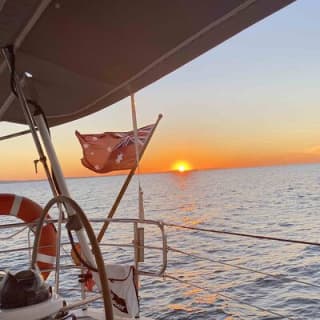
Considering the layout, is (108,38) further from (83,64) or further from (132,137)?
(132,137)

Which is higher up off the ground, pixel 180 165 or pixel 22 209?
pixel 180 165

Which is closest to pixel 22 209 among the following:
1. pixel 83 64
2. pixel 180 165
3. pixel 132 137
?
pixel 132 137

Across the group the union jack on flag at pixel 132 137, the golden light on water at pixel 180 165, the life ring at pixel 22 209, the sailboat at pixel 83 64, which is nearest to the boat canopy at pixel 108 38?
the sailboat at pixel 83 64

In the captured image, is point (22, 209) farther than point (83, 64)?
Yes

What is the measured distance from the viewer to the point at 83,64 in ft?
7.36

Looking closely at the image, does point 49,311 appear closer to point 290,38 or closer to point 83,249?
point 83,249

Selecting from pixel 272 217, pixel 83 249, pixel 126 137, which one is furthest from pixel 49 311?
pixel 272 217

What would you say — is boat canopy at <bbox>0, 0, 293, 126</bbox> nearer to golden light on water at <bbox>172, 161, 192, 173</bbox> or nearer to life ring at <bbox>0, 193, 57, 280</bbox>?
life ring at <bbox>0, 193, 57, 280</bbox>

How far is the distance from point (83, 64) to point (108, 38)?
0.37 meters

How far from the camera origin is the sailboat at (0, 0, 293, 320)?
1.17m

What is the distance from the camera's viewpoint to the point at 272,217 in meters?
17.5

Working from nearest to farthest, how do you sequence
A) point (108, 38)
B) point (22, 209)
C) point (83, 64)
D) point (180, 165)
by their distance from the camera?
point (108, 38) → point (83, 64) → point (22, 209) → point (180, 165)

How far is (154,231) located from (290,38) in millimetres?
7869

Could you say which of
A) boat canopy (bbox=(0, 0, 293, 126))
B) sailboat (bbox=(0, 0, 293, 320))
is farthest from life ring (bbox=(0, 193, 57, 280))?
boat canopy (bbox=(0, 0, 293, 126))
